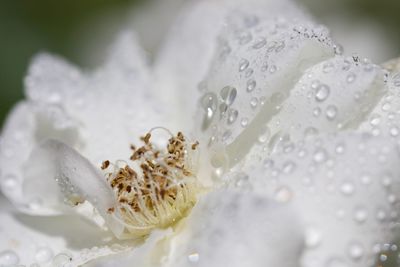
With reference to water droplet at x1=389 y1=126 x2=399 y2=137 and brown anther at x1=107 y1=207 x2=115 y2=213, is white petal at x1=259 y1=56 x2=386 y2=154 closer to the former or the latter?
water droplet at x1=389 y1=126 x2=399 y2=137

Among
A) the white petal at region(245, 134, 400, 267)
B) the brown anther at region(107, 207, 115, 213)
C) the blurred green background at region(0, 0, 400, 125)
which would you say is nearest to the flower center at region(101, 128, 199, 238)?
the brown anther at region(107, 207, 115, 213)

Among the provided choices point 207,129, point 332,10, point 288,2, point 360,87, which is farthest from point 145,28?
point 360,87

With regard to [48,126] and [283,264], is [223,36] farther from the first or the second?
[283,264]

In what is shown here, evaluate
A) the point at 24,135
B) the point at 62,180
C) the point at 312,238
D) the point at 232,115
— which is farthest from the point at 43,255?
the point at 312,238

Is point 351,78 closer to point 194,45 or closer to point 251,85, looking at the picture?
point 251,85

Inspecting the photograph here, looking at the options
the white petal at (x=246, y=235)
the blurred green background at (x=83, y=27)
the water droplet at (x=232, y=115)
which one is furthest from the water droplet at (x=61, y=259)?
the blurred green background at (x=83, y=27)
